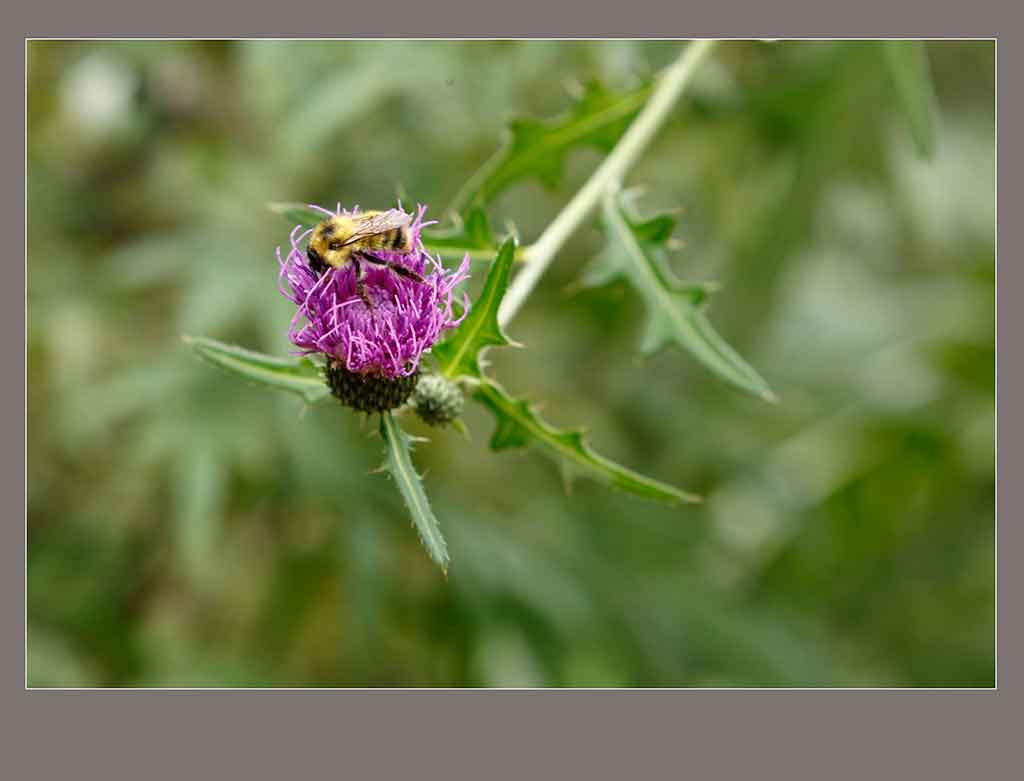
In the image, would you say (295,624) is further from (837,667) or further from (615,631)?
(837,667)

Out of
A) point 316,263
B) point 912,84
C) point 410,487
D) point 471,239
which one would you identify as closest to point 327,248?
point 316,263

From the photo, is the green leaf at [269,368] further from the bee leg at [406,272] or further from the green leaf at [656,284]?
the green leaf at [656,284]

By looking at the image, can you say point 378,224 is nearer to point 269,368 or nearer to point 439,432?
point 269,368

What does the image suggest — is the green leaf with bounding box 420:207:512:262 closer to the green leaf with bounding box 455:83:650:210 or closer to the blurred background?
the green leaf with bounding box 455:83:650:210

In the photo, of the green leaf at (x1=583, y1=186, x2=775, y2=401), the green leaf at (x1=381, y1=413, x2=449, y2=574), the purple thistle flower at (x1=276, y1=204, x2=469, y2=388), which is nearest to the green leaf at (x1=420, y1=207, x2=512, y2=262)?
the green leaf at (x1=583, y1=186, x2=775, y2=401)

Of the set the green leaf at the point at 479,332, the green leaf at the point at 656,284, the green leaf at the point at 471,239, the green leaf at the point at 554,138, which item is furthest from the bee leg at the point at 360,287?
the green leaf at the point at 554,138

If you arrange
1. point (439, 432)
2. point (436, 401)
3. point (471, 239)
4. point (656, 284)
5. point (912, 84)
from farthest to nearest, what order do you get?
point (439, 432), point (912, 84), point (656, 284), point (471, 239), point (436, 401)
